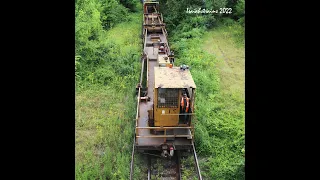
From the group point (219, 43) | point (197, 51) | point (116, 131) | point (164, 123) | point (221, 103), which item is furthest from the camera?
point (219, 43)

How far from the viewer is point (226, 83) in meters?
16.9

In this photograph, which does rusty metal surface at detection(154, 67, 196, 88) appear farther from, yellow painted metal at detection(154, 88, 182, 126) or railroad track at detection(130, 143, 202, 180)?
railroad track at detection(130, 143, 202, 180)

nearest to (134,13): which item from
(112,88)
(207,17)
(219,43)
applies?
(207,17)

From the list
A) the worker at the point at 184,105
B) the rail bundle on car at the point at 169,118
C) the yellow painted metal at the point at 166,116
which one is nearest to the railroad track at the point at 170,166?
the rail bundle on car at the point at 169,118

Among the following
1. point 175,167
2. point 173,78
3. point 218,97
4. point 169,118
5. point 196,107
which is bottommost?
point 175,167

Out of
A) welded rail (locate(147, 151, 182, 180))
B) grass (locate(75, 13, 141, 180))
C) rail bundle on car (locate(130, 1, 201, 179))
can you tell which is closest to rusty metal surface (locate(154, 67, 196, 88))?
rail bundle on car (locate(130, 1, 201, 179))

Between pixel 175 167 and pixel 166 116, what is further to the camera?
pixel 175 167

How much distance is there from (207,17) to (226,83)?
30.0ft

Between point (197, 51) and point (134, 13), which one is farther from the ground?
point (134, 13)

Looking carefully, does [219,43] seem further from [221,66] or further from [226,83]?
[226,83]

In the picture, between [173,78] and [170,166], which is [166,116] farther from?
[170,166]

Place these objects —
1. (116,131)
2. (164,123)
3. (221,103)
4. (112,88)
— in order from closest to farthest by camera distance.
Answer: (164,123)
(116,131)
(221,103)
(112,88)

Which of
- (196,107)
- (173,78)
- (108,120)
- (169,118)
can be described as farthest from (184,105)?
(108,120)

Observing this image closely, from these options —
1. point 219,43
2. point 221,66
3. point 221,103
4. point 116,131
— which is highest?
point 219,43
